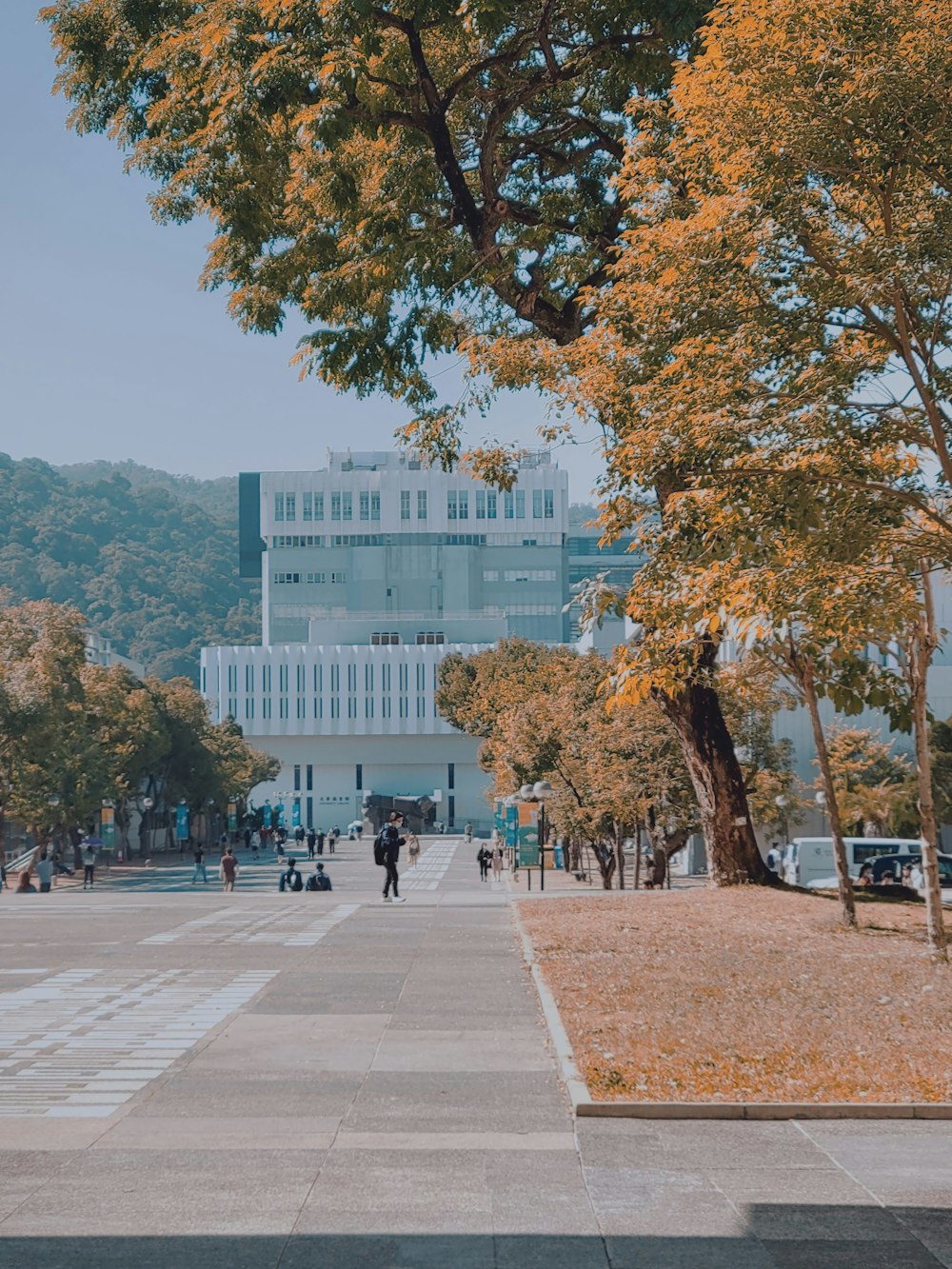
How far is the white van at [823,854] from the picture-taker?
156ft

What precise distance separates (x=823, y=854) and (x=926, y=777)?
108 feet

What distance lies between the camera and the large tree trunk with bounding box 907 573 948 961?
51.1ft

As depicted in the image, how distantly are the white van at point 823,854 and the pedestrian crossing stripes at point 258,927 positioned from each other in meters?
25.1

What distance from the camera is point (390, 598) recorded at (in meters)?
155

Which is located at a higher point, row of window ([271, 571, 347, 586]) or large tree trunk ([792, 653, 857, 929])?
row of window ([271, 571, 347, 586])

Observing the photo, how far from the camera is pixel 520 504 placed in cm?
15750

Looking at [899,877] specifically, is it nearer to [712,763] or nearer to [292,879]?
[292,879]

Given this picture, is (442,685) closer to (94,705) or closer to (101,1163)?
(94,705)

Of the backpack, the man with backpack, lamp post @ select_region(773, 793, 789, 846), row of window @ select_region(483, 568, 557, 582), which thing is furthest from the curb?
row of window @ select_region(483, 568, 557, 582)

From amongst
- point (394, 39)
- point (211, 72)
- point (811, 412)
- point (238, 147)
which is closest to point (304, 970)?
point (811, 412)

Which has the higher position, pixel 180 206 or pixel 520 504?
pixel 520 504

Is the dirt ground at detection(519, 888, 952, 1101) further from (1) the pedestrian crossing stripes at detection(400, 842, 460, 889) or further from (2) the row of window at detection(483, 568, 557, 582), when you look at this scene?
(2) the row of window at detection(483, 568, 557, 582)

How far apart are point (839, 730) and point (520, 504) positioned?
336ft

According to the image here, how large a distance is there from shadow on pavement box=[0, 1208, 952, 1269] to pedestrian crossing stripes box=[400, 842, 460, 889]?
35961 millimetres
